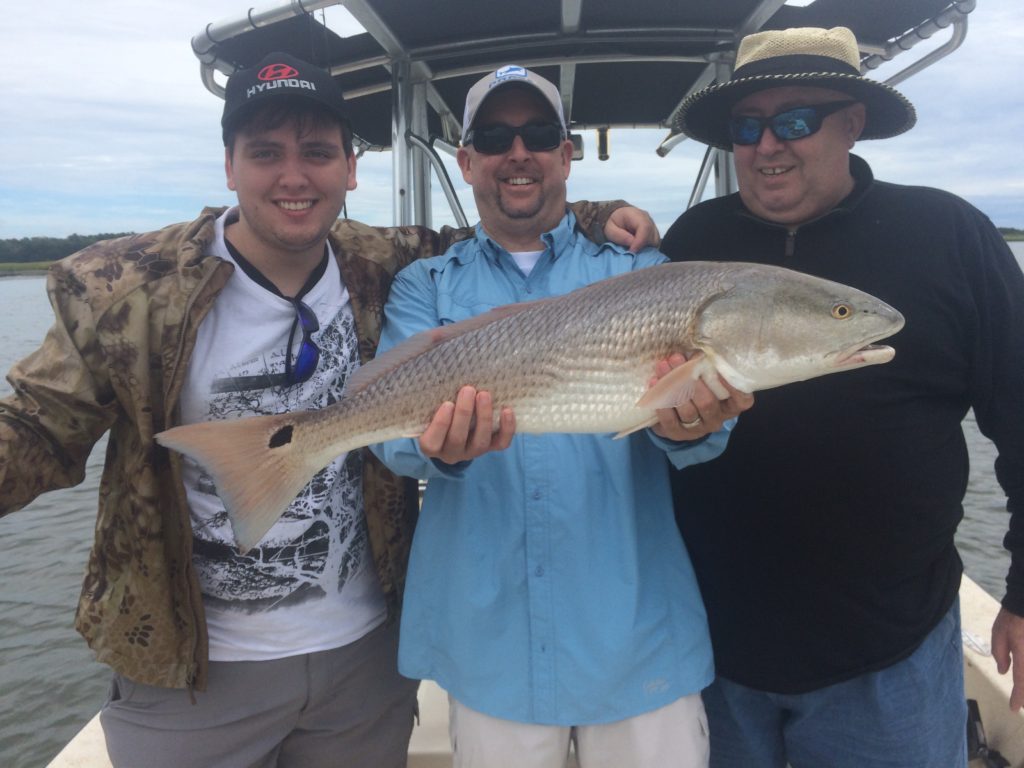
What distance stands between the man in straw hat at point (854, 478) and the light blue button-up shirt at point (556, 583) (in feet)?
1.13

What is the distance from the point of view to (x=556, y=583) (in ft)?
8.23

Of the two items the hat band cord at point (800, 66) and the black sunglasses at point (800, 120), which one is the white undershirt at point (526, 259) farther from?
the hat band cord at point (800, 66)

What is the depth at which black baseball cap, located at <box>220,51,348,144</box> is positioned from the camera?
2.72 m

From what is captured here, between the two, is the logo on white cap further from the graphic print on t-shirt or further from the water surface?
the water surface

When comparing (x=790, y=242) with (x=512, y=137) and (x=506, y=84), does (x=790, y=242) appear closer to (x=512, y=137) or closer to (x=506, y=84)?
(x=512, y=137)

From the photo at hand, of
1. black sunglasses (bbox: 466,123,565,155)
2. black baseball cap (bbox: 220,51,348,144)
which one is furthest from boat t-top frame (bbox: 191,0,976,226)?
black sunglasses (bbox: 466,123,565,155)

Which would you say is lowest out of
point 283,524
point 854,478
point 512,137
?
point 283,524

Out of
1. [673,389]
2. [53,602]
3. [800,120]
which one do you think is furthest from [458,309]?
[53,602]

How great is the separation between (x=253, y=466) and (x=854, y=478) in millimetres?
2319

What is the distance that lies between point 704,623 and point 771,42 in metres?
2.50

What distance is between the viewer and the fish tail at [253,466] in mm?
2408

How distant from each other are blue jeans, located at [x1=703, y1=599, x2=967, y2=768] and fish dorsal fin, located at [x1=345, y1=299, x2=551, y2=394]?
187 cm

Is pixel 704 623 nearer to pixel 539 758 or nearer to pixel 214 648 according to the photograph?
pixel 539 758

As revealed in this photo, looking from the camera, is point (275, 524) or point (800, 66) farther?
point (800, 66)
